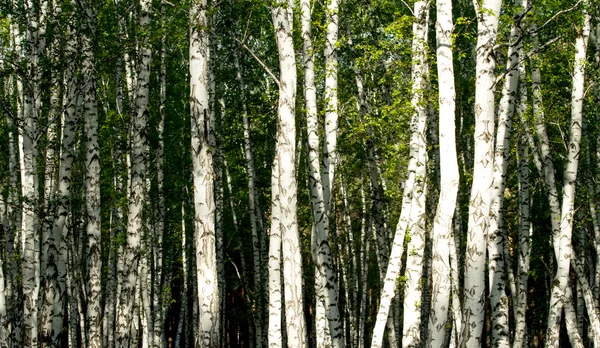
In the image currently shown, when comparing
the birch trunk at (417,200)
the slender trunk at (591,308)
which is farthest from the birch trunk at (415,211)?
the slender trunk at (591,308)

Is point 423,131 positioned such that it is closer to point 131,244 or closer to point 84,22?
point 131,244

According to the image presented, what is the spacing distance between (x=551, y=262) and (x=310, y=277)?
11.8m

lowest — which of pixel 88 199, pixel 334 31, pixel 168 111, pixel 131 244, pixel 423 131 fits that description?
pixel 131 244

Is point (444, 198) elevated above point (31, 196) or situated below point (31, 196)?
below

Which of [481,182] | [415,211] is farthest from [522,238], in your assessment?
[481,182]

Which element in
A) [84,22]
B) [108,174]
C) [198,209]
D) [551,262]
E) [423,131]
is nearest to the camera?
[198,209]

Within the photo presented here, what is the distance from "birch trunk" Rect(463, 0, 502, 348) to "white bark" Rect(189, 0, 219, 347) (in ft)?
11.4

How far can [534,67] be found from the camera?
14859 mm

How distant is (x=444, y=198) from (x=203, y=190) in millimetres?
3383

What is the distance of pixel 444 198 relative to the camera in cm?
812

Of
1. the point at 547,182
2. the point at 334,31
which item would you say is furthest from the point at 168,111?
the point at 547,182

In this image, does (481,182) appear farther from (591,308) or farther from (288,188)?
(591,308)

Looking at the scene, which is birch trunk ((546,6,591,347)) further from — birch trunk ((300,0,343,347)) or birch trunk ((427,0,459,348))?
birch trunk ((427,0,459,348))

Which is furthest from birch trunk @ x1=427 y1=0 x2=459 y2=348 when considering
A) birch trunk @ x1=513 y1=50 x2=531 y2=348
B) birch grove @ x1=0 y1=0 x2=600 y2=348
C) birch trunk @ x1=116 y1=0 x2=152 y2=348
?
birch trunk @ x1=513 y1=50 x2=531 y2=348
